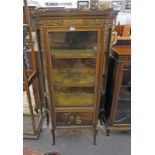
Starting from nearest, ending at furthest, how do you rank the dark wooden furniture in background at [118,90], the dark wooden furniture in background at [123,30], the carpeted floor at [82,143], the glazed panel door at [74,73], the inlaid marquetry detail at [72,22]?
the inlaid marquetry detail at [72,22] → the glazed panel door at [74,73] → the dark wooden furniture in background at [118,90] → the carpeted floor at [82,143] → the dark wooden furniture in background at [123,30]

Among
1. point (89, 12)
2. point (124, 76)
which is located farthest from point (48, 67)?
point (124, 76)

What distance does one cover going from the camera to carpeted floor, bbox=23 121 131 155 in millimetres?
1763

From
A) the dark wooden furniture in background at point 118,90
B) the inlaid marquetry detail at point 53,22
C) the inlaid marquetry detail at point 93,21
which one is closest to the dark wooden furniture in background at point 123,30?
the dark wooden furniture in background at point 118,90

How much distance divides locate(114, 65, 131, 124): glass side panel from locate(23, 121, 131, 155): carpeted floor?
0.22 metres

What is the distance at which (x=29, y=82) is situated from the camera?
1.67m

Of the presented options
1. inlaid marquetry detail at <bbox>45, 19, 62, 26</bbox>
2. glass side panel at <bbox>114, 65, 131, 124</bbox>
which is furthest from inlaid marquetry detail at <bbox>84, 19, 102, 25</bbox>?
glass side panel at <bbox>114, 65, 131, 124</bbox>

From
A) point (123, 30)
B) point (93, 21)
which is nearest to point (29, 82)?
point (93, 21)

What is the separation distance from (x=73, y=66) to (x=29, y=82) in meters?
0.46

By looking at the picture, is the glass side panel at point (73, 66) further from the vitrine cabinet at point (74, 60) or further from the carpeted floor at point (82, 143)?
the carpeted floor at point (82, 143)

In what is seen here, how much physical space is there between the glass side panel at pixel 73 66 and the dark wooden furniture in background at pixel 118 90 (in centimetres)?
24

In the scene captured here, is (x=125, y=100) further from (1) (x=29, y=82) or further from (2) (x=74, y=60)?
(1) (x=29, y=82)

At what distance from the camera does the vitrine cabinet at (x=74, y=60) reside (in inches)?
52.2
